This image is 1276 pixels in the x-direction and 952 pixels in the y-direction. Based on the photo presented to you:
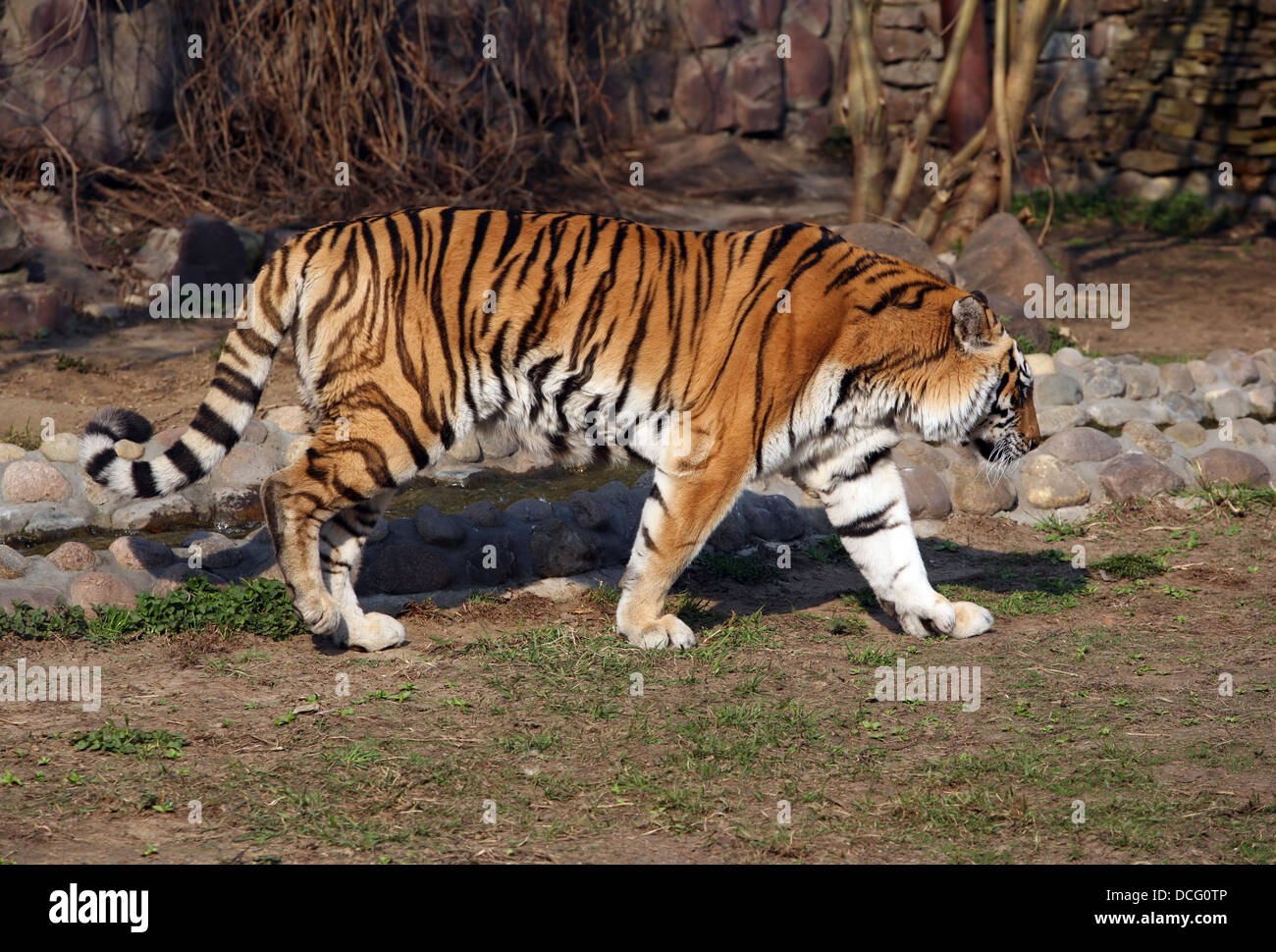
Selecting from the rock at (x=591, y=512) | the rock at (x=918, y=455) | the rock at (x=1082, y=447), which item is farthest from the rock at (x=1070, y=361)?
the rock at (x=591, y=512)

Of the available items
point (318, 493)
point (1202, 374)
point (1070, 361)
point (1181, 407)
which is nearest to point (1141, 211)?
point (1202, 374)

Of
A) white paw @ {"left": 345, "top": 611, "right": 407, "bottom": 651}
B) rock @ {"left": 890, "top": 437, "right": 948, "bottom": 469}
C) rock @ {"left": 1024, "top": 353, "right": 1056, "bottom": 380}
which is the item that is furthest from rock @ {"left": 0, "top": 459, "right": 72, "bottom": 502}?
rock @ {"left": 1024, "top": 353, "right": 1056, "bottom": 380}

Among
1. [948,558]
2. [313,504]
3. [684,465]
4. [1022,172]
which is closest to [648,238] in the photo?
[684,465]

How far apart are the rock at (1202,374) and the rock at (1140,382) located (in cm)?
29

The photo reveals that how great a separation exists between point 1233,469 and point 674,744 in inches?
171

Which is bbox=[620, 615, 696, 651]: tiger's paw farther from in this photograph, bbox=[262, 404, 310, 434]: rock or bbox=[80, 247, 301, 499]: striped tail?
bbox=[262, 404, 310, 434]: rock

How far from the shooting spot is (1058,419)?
7.69 m

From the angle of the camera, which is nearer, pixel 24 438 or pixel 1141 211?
pixel 24 438

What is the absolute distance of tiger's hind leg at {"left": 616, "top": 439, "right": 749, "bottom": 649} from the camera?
4.91m

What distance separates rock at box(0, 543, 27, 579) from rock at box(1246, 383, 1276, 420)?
667cm

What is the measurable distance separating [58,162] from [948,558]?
7269 millimetres

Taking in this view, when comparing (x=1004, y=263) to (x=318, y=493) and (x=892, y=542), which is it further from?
(x=318, y=493)

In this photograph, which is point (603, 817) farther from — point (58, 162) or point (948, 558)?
point (58, 162)

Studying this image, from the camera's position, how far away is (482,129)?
1202 cm
